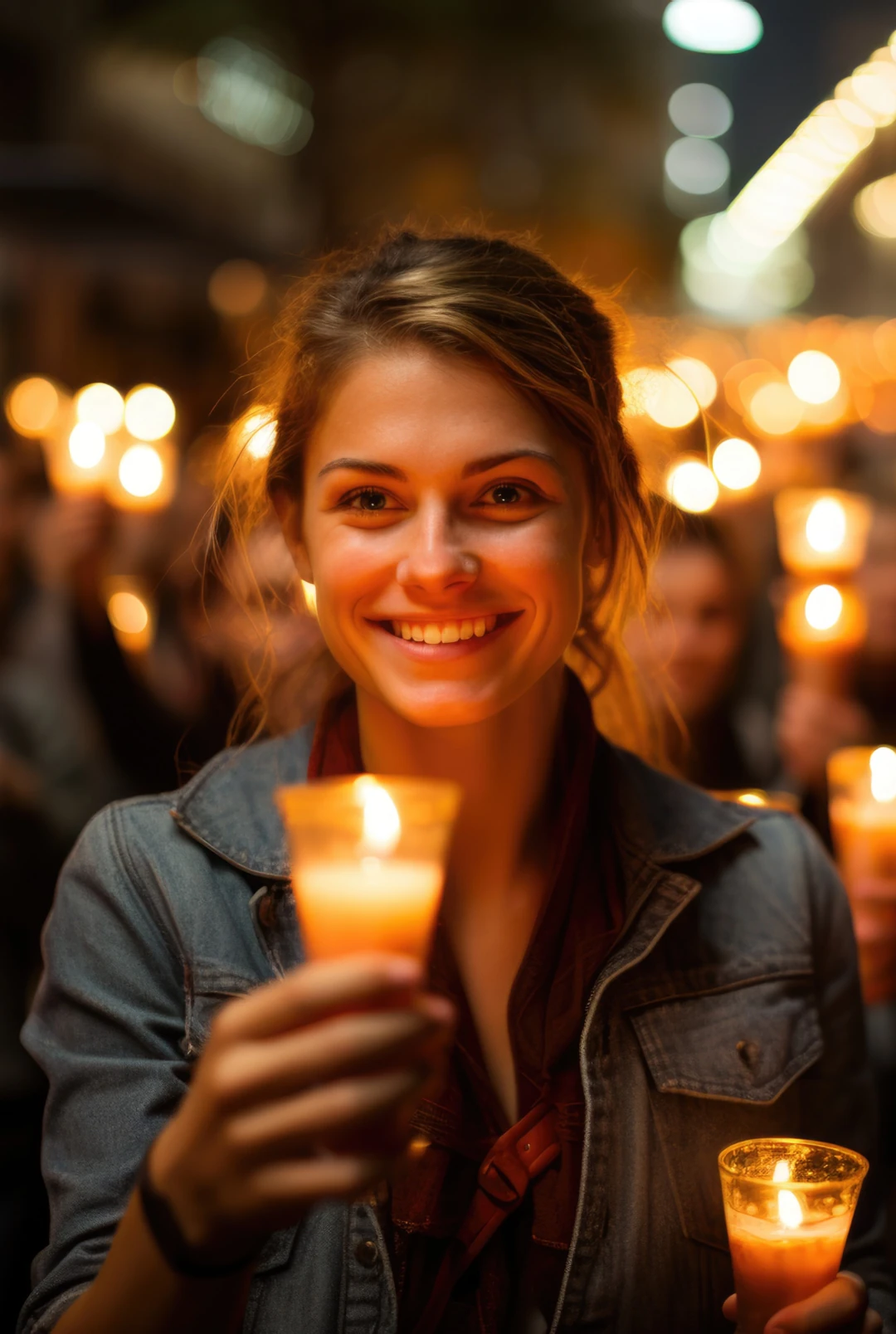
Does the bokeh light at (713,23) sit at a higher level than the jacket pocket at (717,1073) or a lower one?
higher

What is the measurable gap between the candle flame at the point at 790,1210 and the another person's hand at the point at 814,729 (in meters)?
2.25

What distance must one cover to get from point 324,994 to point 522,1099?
90 cm

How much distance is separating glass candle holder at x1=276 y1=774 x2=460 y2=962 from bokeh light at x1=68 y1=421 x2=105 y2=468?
10.4 ft

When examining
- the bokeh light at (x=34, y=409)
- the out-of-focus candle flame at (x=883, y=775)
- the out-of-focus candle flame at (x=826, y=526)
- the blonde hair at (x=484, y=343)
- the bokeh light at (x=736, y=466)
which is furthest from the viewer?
the bokeh light at (x=34, y=409)

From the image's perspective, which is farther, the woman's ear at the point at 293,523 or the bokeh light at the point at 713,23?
the bokeh light at the point at 713,23

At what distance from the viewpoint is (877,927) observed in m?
2.70

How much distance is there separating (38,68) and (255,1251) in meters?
14.0

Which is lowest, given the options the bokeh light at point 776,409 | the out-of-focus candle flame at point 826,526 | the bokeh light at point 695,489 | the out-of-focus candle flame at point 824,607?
the out-of-focus candle flame at point 824,607

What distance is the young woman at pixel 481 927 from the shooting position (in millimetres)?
1810

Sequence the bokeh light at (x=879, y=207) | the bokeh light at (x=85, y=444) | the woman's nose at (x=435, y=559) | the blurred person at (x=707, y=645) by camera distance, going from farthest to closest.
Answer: the bokeh light at (x=879, y=207) < the blurred person at (x=707, y=645) < the bokeh light at (x=85, y=444) < the woman's nose at (x=435, y=559)

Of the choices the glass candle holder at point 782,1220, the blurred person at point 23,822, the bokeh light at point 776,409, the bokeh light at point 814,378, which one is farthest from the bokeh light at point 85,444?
the bokeh light at point 814,378

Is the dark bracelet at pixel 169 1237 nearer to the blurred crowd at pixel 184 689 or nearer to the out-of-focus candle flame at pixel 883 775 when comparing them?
the blurred crowd at pixel 184 689

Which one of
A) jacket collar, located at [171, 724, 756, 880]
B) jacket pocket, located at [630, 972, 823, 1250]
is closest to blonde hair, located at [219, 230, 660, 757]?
jacket collar, located at [171, 724, 756, 880]

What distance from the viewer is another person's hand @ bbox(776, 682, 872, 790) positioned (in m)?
3.75
